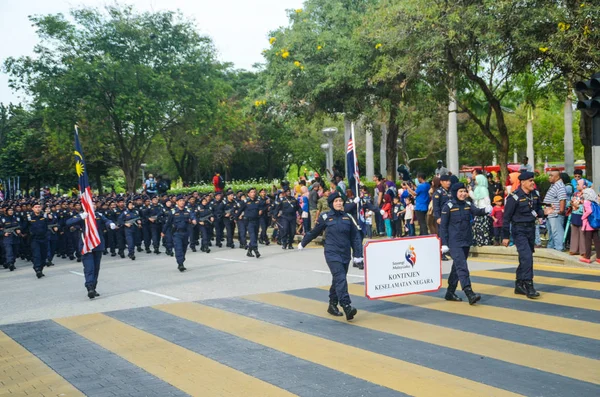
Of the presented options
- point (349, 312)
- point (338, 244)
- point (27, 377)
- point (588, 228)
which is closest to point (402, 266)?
point (338, 244)

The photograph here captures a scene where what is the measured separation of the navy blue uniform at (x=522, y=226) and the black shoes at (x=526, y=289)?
75 mm

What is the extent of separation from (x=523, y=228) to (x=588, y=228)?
400 centimetres

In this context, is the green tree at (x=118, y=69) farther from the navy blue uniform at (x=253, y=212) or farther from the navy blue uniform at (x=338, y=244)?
the navy blue uniform at (x=338, y=244)

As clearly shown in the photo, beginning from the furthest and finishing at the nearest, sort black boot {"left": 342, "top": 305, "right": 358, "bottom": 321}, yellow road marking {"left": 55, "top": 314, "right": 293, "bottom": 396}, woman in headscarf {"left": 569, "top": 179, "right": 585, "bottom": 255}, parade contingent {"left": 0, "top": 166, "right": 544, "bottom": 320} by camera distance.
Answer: woman in headscarf {"left": 569, "top": 179, "right": 585, "bottom": 255}
parade contingent {"left": 0, "top": 166, "right": 544, "bottom": 320}
black boot {"left": 342, "top": 305, "right": 358, "bottom": 321}
yellow road marking {"left": 55, "top": 314, "right": 293, "bottom": 396}

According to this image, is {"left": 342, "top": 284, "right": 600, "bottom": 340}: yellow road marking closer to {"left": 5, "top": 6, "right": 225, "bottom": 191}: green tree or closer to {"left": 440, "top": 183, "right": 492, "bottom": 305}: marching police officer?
{"left": 440, "top": 183, "right": 492, "bottom": 305}: marching police officer

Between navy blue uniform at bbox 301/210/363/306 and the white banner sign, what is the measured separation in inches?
12.6

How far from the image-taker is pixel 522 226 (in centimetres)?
1115

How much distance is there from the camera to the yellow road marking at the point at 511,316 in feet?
28.6

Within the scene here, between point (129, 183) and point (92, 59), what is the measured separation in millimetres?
8506

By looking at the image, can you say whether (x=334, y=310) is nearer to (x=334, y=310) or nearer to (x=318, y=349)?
(x=334, y=310)

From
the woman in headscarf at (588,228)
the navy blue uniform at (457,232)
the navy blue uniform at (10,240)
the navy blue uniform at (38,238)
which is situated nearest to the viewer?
the navy blue uniform at (457,232)

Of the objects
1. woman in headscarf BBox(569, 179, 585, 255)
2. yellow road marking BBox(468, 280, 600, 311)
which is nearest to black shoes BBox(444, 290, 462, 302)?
yellow road marking BBox(468, 280, 600, 311)

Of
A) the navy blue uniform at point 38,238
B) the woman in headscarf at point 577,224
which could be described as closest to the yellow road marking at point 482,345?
the woman in headscarf at point 577,224

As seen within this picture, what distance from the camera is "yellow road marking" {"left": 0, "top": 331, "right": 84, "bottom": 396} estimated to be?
6.96 m
